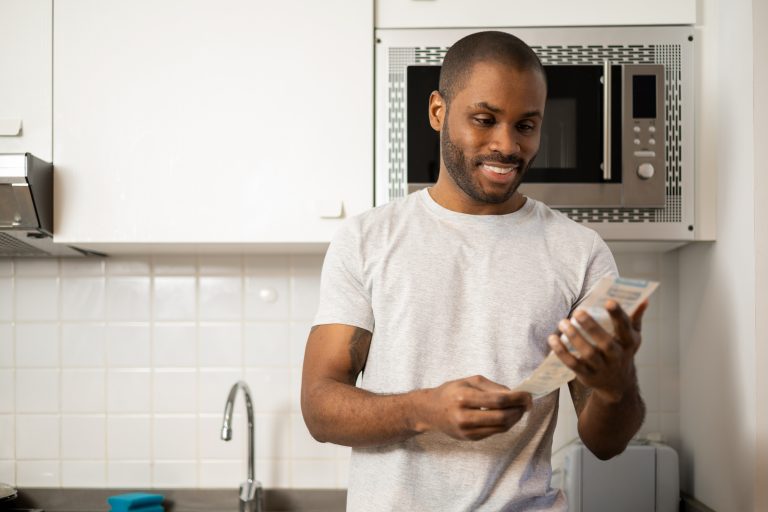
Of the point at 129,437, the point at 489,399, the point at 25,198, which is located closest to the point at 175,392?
the point at 129,437

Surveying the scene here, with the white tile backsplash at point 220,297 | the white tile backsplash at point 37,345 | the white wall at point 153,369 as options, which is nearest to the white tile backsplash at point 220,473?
the white wall at point 153,369

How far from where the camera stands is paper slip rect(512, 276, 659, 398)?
91 cm

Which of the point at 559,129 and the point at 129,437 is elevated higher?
the point at 559,129

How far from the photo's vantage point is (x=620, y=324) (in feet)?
3.18

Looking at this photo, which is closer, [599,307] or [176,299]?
[599,307]

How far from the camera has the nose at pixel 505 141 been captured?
1234 mm

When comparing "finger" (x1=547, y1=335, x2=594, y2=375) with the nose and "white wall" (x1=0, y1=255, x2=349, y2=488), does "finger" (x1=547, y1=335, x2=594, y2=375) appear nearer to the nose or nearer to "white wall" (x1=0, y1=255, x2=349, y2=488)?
the nose

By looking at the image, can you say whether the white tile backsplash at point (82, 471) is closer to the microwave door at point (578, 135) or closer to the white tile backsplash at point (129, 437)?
the white tile backsplash at point (129, 437)

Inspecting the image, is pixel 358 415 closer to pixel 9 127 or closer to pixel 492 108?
pixel 492 108

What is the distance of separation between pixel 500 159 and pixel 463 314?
245 mm

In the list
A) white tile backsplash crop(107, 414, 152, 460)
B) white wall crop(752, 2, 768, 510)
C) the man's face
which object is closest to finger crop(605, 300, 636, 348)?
the man's face

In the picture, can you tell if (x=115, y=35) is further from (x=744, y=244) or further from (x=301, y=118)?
(x=744, y=244)

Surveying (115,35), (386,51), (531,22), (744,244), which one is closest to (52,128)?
(115,35)

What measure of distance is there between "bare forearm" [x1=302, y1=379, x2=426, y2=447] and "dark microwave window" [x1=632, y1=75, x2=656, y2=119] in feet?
3.32
